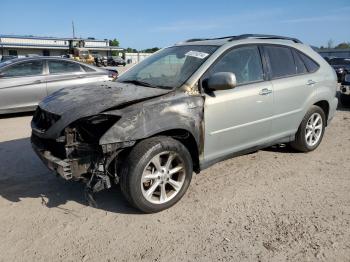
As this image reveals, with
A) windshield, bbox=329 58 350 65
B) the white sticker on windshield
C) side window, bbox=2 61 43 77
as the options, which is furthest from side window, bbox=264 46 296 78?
windshield, bbox=329 58 350 65

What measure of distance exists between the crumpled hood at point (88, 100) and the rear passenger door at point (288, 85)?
176cm

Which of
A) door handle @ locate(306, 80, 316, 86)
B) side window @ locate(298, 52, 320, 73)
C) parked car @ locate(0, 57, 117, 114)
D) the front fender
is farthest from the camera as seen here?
parked car @ locate(0, 57, 117, 114)

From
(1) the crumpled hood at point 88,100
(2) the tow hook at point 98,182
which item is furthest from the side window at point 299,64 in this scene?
(2) the tow hook at point 98,182

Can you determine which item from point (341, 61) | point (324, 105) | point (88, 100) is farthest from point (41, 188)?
point (341, 61)

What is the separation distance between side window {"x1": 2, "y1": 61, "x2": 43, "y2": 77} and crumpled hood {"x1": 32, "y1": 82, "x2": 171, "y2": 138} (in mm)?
4965

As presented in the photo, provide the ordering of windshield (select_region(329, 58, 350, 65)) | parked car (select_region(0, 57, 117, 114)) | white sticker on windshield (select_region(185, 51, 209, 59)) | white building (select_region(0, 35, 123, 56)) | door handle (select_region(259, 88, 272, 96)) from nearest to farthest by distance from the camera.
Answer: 1. white sticker on windshield (select_region(185, 51, 209, 59))
2. door handle (select_region(259, 88, 272, 96))
3. parked car (select_region(0, 57, 117, 114))
4. windshield (select_region(329, 58, 350, 65))
5. white building (select_region(0, 35, 123, 56))

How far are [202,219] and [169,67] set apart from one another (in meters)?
2.01

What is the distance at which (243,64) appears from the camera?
4.60 meters

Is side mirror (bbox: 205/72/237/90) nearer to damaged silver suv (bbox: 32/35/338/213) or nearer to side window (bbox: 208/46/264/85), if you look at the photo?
damaged silver suv (bbox: 32/35/338/213)

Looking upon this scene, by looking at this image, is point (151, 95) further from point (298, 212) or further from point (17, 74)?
point (17, 74)

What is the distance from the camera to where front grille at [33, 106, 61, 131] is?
151 inches

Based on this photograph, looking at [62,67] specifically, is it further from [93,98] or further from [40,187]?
[93,98]

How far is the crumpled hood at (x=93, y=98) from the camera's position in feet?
11.8

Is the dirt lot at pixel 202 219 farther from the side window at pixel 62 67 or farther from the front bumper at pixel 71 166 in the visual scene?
the side window at pixel 62 67
